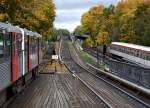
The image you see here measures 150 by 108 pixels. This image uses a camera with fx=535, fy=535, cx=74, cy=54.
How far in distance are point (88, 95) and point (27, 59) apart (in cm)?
399

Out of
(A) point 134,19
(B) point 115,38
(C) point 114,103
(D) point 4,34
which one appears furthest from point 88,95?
(B) point 115,38

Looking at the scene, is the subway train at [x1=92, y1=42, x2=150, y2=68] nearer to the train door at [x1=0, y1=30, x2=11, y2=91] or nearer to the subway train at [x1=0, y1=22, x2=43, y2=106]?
the subway train at [x1=0, y1=22, x2=43, y2=106]

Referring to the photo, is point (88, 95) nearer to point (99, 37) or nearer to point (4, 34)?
point (4, 34)

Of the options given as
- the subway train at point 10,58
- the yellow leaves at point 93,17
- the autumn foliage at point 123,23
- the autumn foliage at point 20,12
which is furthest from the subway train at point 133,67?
the yellow leaves at point 93,17

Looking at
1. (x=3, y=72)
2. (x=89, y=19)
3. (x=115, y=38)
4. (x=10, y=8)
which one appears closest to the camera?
(x=3, y=72)

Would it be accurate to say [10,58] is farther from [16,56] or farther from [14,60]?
[16,56]

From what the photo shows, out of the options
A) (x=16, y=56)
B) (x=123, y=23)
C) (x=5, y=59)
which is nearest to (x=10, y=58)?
(x=5, y=59)

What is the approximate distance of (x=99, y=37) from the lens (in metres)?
121

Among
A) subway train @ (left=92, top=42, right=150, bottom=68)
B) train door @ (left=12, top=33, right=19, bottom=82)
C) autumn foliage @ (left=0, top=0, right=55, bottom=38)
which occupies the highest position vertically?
autumn foliage @ (left=0, top=0, right=55, bottom=38)

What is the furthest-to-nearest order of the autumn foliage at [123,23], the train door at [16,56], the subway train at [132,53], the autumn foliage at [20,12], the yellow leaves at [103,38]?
1. the yellow leaves at [103,38]
2. the autumn foliage at [123,23]
3. the subway train at [132,53]
4. the autumn foliage at [20,12]
5. the train door at [16,56]

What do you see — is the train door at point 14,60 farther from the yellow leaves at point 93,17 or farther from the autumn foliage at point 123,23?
the yellow leaves at point 93,17

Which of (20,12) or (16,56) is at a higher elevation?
(20,12)

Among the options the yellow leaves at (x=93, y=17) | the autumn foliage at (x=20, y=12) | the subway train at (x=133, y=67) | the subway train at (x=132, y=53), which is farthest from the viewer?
the yellow leaves at (x=93, y=17)

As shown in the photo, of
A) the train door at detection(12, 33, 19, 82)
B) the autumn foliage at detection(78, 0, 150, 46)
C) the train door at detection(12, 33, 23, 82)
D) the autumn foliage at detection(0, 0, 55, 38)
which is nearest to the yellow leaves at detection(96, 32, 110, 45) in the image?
the autumn foliage at detection(78, 0, 150, 46)
